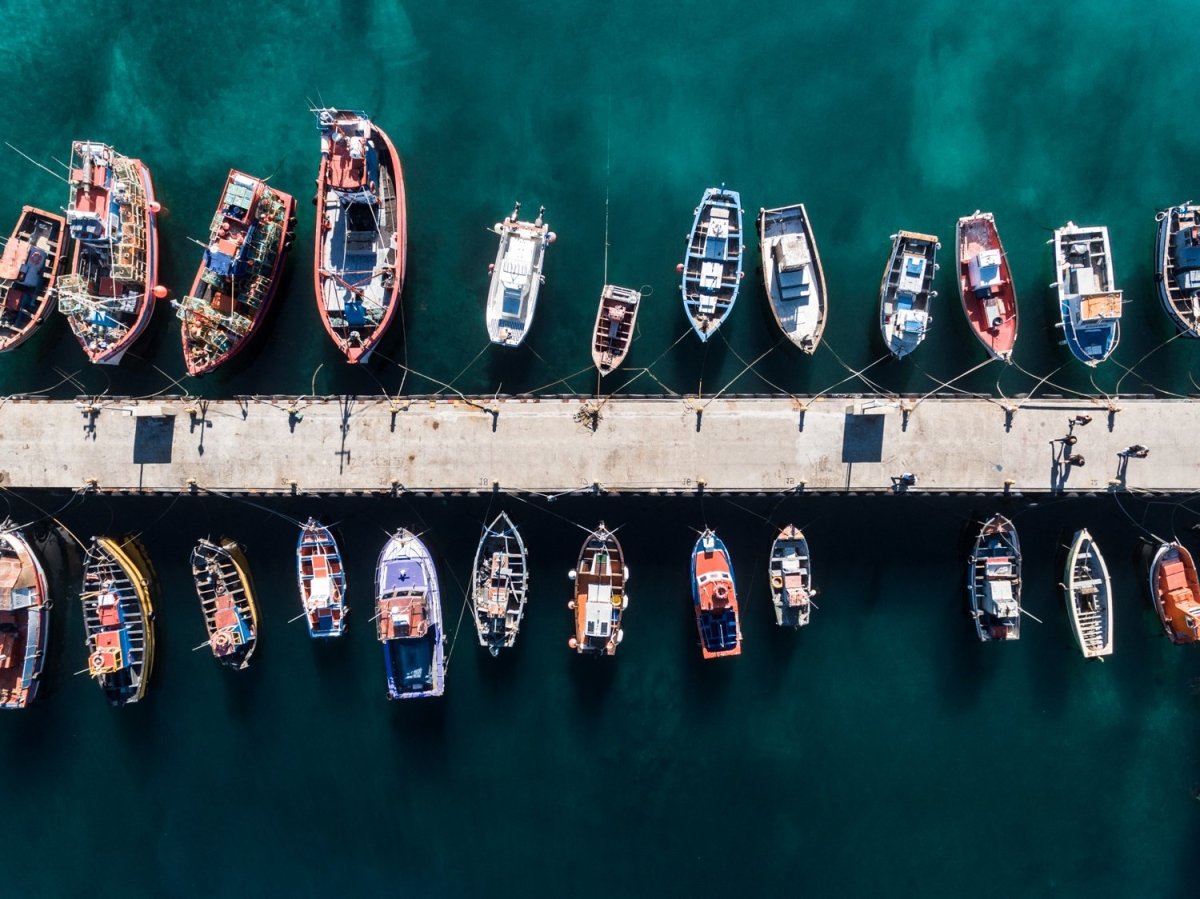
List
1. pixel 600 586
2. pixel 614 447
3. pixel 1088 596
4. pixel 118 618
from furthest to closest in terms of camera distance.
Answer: pixel 1088 596 → pixel 600 586 → pixel 118 618 → pixel 614 447

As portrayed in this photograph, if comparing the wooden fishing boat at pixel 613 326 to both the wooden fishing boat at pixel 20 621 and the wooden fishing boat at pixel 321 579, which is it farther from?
the wooden fishing boat at pixel 20 621

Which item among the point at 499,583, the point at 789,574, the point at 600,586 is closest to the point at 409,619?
the point at 499,583

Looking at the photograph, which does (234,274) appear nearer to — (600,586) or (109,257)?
(109,257)

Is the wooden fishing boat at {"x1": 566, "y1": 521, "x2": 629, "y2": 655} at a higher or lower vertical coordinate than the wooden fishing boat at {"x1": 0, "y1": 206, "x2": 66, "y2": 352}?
lower

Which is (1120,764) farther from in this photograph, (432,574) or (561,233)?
(561,233)

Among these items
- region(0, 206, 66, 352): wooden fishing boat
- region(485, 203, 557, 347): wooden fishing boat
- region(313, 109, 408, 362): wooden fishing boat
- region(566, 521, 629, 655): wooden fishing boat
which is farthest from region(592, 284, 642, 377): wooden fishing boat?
region(0, 206, 66, 352): wooden fishing boat

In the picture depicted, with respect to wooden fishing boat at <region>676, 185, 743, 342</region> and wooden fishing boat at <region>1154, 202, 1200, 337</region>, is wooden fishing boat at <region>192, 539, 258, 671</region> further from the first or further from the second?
wooden fishing boat at <region>1154, 202, 1200, 337</region>

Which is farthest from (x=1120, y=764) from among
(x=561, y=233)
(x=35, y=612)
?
(x=35, y=612)
